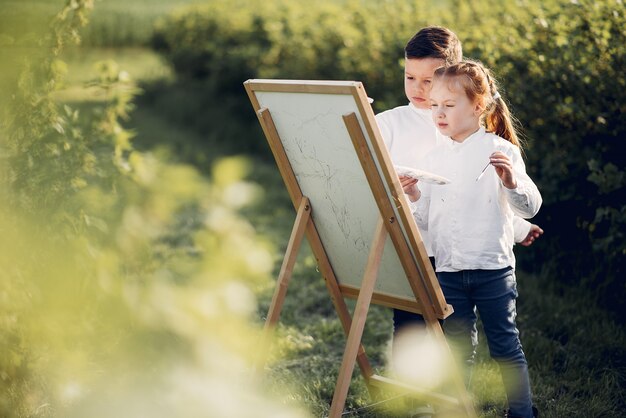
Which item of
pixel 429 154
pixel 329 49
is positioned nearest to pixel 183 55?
pixel 329 49

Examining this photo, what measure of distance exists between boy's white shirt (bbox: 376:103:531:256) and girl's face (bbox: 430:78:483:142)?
192 millimetres

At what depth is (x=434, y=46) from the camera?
3189mm

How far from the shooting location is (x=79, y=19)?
3.85 meters

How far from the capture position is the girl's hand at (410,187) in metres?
2.99

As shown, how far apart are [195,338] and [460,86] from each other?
1.96m

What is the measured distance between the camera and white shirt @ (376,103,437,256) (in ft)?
10.6

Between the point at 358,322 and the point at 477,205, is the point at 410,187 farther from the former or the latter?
the point at 358,322

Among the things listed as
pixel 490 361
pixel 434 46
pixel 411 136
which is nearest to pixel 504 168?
pixel 411 136

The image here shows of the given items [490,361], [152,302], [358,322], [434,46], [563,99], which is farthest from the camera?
[563,99]

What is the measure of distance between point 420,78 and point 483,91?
0.34 meters

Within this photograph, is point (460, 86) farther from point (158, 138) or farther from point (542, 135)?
→ point (158, 138)

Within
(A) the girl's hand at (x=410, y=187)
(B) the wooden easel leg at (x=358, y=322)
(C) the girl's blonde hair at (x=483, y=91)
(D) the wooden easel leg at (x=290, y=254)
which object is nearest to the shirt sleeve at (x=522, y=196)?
(C) the girl's blonde hair at (x=483, y=91)

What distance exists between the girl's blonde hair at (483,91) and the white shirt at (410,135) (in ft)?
0.75

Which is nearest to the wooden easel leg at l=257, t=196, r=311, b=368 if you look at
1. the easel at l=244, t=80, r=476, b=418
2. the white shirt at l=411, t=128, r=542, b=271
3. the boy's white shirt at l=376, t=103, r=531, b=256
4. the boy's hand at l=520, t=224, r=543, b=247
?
the easel at l=244, t=80, r=476, b=418
